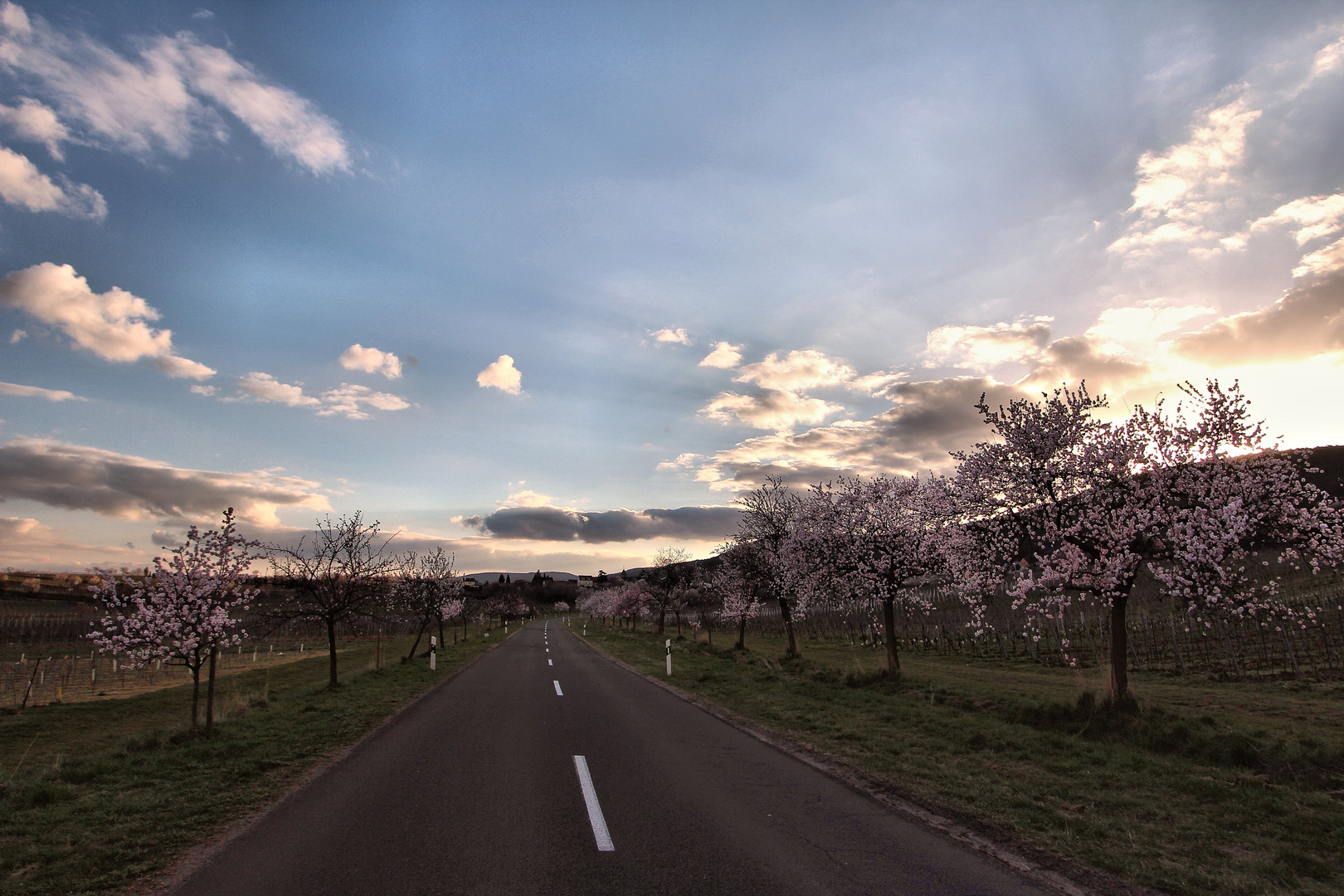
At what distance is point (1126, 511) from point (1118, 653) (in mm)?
3017

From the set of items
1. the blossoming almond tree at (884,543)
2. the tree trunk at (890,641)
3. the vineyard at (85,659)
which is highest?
the blossoming almond tree at (884,543)

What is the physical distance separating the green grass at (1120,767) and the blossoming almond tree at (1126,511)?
214 cm

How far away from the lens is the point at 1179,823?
7.27m

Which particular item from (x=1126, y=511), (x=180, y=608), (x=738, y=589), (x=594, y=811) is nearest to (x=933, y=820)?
(x=594, y=811)

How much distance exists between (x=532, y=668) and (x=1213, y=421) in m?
23.0

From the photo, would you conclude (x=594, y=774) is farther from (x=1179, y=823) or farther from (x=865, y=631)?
(x=865, y=631)

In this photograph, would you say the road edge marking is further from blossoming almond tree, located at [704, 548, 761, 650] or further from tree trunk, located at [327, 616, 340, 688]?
blossoming almond tree, located at [704, 548, 761, 650]

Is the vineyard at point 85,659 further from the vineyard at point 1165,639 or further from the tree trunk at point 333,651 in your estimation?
the vineyard at point 1165,639

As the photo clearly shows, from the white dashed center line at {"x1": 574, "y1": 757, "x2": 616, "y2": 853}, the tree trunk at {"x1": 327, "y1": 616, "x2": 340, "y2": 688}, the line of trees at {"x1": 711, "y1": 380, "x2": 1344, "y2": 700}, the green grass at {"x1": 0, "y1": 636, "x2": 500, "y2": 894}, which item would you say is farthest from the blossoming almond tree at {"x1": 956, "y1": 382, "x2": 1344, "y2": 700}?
the tree trunk at {"x1": 327, "y1": 616, "x2": 340, "y2": 688}

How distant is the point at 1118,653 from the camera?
13.0 m

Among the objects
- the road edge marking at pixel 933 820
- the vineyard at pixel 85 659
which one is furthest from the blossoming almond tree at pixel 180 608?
the road edge marking at pixel 933 820

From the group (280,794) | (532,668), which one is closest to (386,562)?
(532,668)

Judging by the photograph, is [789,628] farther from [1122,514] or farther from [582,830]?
[582,830]

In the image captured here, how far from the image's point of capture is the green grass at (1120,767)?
6.36 m
